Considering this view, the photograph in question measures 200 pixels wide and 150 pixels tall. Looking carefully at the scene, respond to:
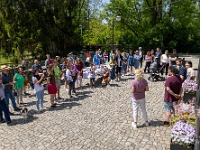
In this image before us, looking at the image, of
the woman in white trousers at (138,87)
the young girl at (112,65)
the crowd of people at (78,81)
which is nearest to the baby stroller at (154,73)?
the crowd of people at (78,81)

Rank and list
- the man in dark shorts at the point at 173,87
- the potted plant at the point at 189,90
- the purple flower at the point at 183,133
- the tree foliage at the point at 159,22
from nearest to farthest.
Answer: the purple flower at the point at 183,133 < the man in dark shorts at the point at 173,87 < the potted plant at the point at 189,90 < the tree foliage at the point at 159,22

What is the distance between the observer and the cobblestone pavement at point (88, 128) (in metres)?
5.59

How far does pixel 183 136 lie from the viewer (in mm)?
4508

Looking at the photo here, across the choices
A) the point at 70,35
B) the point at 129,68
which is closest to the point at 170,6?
the point at 70,35

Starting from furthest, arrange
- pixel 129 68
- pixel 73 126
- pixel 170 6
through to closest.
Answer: pixel 170 6
pixel 129 68
pixel 73 126

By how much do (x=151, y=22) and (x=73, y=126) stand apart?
31876 millimetres

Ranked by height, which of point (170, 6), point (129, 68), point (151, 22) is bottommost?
point (129, 68)

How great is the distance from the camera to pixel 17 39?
68.5 feet

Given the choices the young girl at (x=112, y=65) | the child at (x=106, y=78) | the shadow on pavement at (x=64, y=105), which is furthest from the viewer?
the young girl at (x=112, y=65)

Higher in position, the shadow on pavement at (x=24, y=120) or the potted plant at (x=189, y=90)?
the potted plant at (x=189, y=90)

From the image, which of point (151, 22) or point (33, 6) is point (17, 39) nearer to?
point (33, 6)

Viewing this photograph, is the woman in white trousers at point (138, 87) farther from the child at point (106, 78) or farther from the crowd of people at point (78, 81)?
the child at point (106, 78)

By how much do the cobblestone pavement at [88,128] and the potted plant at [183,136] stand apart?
75 centimetres

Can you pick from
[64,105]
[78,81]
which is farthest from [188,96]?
[78,81]
